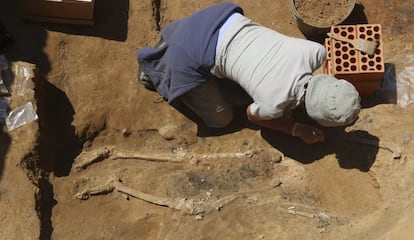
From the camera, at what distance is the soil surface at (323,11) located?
5.54 metres

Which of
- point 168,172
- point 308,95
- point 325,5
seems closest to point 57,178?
point 168,172

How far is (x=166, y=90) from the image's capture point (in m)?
5.12

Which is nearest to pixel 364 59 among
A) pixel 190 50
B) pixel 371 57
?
pixel 371 57

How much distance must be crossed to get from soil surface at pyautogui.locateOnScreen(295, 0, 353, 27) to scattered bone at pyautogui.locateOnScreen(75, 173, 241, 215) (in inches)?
69.0

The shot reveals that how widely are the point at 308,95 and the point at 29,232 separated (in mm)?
2028

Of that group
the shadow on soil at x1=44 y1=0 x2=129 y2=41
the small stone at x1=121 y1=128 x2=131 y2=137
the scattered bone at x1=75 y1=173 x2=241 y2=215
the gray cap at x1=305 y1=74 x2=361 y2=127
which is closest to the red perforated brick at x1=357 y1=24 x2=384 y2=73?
the gray cap at x1=305 y1=74 x2=361 y2=127

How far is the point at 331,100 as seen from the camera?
4125 millimetres

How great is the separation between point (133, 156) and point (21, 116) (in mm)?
876

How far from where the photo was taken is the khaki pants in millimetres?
4926

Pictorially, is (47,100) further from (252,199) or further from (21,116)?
(252,199)

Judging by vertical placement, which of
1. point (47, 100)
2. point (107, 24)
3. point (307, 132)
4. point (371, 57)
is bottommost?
point (47, 100)

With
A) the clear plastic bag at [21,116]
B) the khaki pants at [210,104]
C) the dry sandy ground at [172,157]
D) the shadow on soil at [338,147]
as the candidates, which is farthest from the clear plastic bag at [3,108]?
the shadow on soil at [338,147]

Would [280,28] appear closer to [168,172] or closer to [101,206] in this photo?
[168,172]

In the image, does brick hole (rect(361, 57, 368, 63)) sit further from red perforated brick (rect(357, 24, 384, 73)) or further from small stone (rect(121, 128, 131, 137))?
small stone (rect(121, 128, 131, 137))
